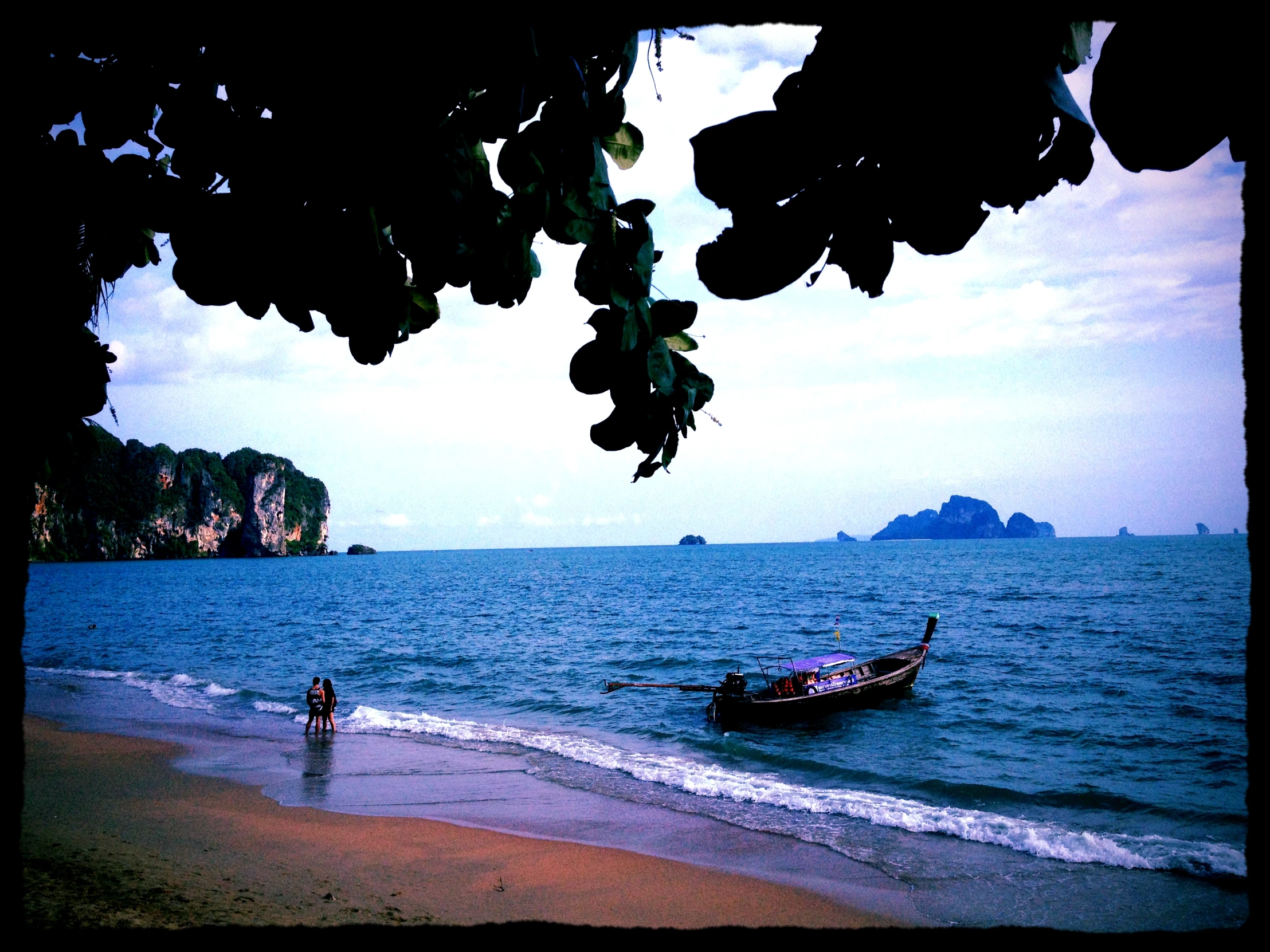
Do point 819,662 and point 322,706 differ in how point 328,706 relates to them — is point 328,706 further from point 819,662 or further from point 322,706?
point 819,662

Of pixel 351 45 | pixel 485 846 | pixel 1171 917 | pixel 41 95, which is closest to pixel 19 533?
pixel 41 95

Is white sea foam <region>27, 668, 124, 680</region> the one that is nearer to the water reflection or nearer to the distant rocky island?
the water reflection

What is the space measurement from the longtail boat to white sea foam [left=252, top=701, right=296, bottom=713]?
10214 mm

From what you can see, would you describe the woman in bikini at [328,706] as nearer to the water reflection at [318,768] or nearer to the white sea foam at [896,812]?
the water reflection at [318,768]

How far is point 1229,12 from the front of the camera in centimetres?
80

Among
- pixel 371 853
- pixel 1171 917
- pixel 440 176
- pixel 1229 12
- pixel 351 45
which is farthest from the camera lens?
pixel 371 853

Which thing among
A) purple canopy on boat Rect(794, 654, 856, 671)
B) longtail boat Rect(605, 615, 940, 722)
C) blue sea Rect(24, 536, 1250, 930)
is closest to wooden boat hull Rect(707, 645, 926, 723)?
longtail boat Rect(605, 615, 940, 722)

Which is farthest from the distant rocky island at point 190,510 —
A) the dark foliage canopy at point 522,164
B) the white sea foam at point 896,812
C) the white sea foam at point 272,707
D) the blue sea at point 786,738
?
the dark foliage canopy at point 522,164

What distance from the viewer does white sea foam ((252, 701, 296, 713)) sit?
22.7 meters

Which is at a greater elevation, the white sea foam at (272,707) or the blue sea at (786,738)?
the blue sea at (786,738)

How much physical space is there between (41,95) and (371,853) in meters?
12.3

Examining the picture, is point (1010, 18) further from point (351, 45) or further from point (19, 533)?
point (19, 533)

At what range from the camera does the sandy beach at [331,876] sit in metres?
8.59

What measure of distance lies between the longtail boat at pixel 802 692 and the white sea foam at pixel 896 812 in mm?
2509
